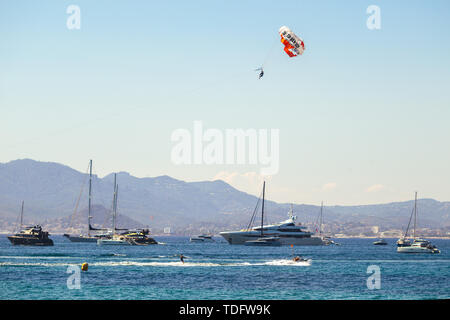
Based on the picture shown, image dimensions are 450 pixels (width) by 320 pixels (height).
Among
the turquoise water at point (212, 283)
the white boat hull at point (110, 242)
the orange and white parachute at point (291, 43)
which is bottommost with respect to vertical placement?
the white boat hull at point (110, 242)

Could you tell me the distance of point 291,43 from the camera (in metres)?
51.8

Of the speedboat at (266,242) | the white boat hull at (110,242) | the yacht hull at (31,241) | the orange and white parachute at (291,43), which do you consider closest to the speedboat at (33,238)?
the yacht hull at (31,241)

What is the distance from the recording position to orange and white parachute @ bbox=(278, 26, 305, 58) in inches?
2039

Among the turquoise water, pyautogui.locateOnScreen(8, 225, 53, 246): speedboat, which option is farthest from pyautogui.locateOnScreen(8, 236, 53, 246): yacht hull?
the turquoise water

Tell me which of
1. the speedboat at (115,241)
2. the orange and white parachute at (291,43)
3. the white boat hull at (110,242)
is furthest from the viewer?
the speedboat at (115,241)

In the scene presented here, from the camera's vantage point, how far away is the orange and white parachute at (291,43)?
51.8 m

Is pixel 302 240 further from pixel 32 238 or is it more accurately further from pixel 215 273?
pixel 215 273

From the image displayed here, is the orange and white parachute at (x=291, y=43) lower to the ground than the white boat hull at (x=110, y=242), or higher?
higher

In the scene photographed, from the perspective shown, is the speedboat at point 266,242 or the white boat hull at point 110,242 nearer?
the white boat hull at point 110,242

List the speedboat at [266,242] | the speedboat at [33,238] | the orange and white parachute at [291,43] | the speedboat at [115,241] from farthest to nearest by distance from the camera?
the speedboat at [266,242], the speedboat at [115,241], the speedboat at [33,238], the orange and white parachute at [291,43]

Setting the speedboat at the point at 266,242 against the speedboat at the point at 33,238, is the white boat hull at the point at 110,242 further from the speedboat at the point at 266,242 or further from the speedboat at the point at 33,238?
the speedboat at the point at 266,242
